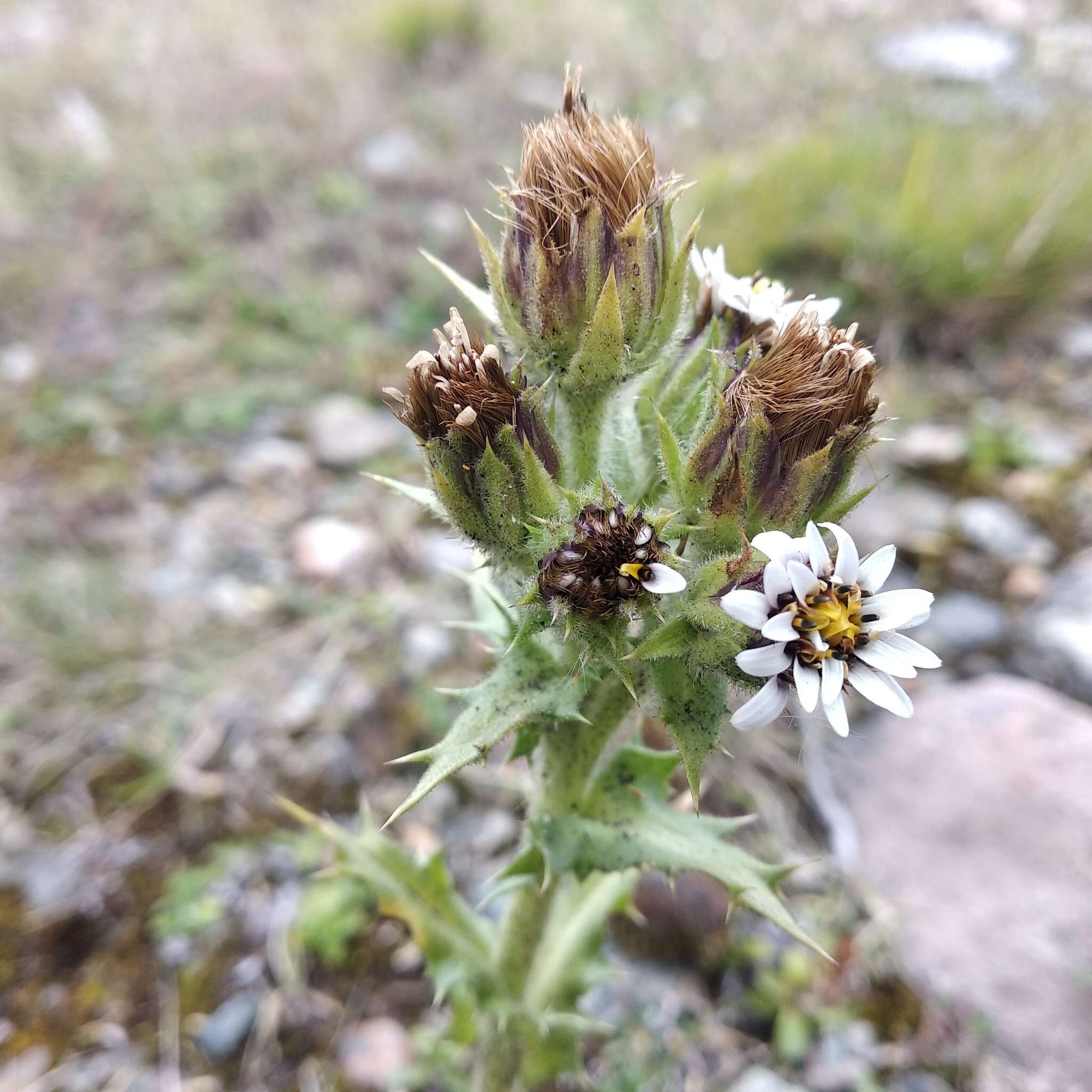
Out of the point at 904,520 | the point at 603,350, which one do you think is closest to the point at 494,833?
the point at 603,350

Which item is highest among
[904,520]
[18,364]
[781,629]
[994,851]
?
[904,520]

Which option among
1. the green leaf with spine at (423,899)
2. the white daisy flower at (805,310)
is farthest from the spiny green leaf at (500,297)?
the green leaf with spine at (423,899)

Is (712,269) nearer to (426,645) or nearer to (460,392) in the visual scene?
(460,392)

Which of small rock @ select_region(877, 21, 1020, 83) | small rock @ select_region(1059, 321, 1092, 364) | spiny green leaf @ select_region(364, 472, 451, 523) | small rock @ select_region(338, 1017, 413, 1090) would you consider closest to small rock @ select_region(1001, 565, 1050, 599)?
small rock @ select_region(1059, 321, 1092, 364)

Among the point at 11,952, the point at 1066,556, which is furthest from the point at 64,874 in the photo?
the point at 1066,556

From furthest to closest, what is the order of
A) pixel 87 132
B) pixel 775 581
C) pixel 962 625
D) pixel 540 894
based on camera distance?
pixel 87 132
pixel 962 625
pixel 540 894
pixel 775 581

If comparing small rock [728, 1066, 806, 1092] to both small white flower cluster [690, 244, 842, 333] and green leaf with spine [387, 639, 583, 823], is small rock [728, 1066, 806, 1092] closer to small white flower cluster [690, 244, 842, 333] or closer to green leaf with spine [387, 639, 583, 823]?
green leaf with spine [387, 639, 583, 823]
